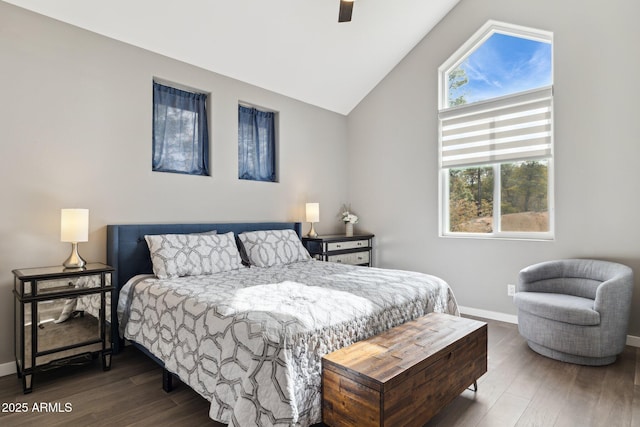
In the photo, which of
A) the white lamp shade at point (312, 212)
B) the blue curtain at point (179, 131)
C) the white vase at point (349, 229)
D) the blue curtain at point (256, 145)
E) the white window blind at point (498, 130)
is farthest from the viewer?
the white vase at point (349, 229)

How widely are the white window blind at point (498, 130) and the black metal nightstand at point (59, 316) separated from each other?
12.6 ft

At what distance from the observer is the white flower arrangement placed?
500 centimetres

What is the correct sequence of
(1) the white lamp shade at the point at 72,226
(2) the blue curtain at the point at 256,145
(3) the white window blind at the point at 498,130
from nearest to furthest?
(1) the white lamp shade at the point at 72,226
(3) the white window blind at the point at 498,130
(2) the blue curtain at the point at 256,145

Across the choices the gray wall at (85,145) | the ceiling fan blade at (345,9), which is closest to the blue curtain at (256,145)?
the gray wall at (85,145)

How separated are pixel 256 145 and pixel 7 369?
9.96ft

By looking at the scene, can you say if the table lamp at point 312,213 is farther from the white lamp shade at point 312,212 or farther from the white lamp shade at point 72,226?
the white lamp shade at point 72,226

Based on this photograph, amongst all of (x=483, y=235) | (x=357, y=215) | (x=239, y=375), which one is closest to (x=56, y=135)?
(x=239, y=375)

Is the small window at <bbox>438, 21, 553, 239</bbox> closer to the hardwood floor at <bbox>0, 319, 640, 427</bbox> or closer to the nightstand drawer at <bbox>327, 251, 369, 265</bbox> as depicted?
the nightstand drawer at <bbox>327, 251, 369, 265</bbox>

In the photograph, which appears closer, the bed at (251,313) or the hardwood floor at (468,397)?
the bed at (251,313)

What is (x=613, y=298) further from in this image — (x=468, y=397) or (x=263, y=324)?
(x=263, y=324)

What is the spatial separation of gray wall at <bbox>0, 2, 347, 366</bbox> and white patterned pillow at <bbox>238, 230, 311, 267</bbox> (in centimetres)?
48

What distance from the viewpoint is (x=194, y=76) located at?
365 centimetres

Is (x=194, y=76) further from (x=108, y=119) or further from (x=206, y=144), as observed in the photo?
(x=108, y=119)

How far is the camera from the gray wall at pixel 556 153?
317cm
